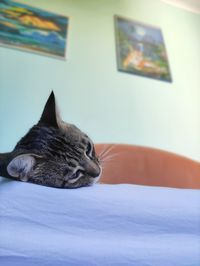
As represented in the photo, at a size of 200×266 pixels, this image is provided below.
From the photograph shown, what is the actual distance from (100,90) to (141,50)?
460mm

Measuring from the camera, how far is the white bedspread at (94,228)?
0.34m

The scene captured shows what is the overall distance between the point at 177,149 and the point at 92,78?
0.61 meters

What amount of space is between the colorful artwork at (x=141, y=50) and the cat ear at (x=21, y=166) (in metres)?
1.02

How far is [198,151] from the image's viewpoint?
4.17 ft

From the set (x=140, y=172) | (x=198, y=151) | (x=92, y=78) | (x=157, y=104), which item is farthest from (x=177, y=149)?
(x=92, y=78)

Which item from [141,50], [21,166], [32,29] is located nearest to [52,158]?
[21,166]

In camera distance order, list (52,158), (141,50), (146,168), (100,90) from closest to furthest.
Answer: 1. (52,158)
2. (146,168)
3. (100,90)
4. (141,50)

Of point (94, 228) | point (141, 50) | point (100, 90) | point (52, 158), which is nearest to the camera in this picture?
point (94, 228)

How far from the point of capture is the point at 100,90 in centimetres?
124

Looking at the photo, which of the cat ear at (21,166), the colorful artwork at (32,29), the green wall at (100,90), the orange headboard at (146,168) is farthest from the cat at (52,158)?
the colorful artwork at (32,29)

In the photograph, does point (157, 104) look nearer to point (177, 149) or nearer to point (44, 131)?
point (177, 149)

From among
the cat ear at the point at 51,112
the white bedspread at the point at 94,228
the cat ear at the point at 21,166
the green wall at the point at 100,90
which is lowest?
the white bedspread at the point at 94,228

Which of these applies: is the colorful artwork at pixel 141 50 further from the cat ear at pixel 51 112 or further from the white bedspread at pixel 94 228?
the white bedspread at pixel 94 228

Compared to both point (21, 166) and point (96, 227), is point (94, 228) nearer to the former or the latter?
point (96, 227)
